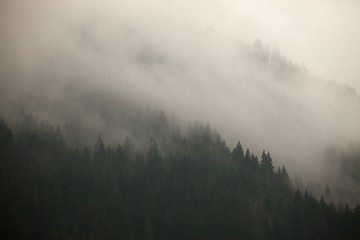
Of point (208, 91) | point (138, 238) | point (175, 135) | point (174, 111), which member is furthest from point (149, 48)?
point (138, 238)

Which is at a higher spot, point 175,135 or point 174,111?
point 174,111

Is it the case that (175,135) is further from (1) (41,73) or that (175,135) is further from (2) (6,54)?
(2) (6,54)

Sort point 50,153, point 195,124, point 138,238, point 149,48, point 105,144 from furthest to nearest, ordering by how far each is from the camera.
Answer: point 149,48 → point 195,124 → point 105,144 → point 50,153 → point 138,238

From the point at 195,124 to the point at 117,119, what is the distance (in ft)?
71.3

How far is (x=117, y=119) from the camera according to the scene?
479ft

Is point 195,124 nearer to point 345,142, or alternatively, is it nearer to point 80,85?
point 80,85

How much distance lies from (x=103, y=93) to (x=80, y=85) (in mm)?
9145

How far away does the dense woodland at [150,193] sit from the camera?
314ft

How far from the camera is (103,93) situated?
525 feet

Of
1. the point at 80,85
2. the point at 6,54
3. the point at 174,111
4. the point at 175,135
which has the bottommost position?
the point at 175,135

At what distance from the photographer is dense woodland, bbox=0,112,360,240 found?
9569 centimetres

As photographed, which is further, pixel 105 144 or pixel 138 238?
pixel 105 144

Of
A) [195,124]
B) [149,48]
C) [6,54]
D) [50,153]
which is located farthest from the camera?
[149,48]

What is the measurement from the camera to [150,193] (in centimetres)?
10931
